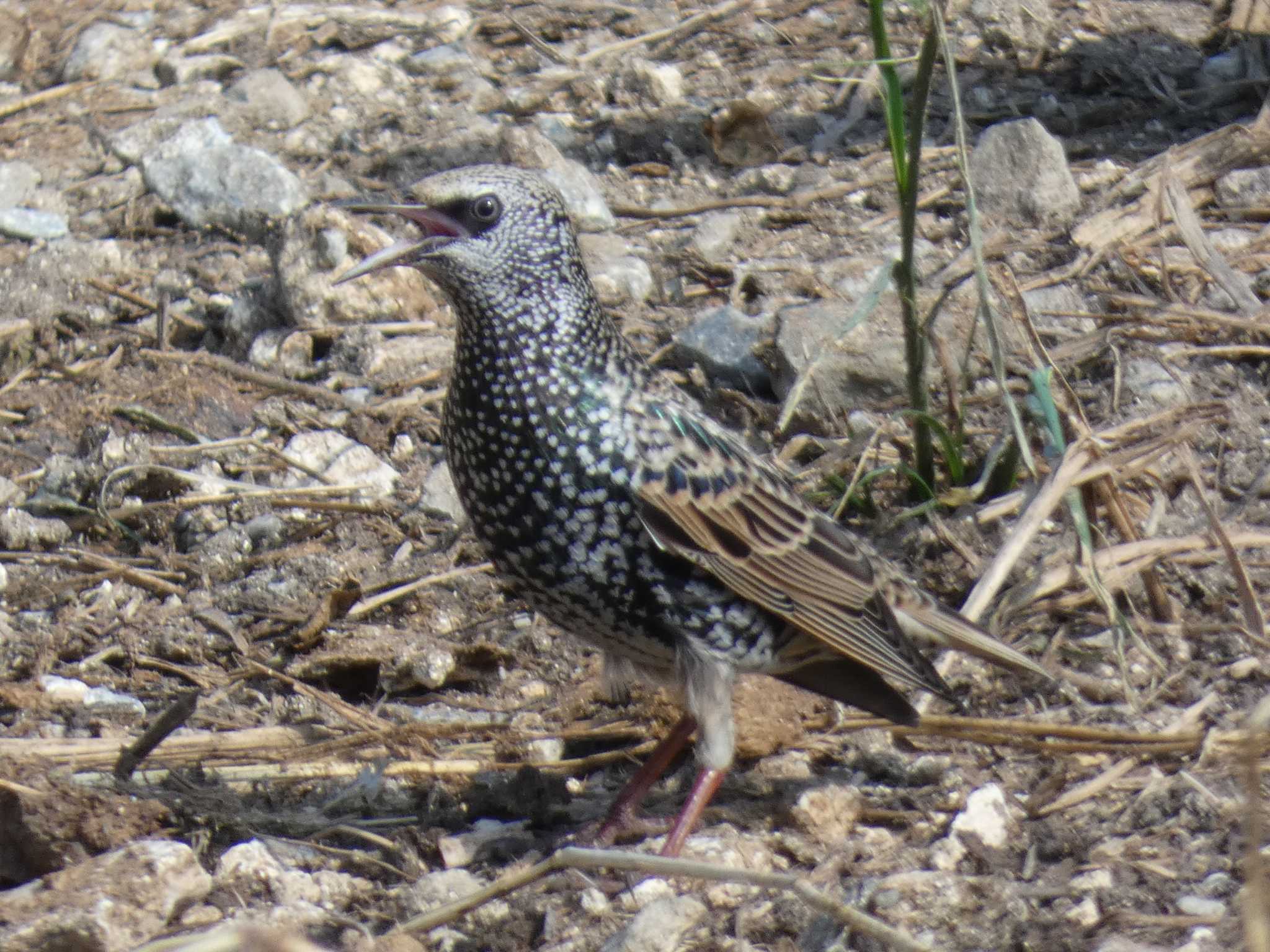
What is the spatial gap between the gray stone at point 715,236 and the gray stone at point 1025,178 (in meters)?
0.90

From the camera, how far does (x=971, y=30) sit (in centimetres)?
720

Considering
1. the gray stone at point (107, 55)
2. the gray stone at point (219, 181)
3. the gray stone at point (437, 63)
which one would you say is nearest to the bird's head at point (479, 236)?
the gray stone at point (219, 181)

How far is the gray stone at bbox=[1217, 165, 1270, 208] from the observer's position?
6.04 meters

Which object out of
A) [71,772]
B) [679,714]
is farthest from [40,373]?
[679,714]

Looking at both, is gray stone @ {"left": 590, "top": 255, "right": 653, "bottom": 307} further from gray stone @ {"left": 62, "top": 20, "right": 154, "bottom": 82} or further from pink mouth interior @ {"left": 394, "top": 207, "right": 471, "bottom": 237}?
gray stone @ {"left": 62, "top": 20, "right": 154, "bottom": 82}

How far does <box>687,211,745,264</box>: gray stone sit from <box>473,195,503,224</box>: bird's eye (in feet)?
7.24

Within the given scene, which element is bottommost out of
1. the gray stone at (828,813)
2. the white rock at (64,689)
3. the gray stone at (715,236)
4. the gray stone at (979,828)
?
the white rock at (64,689)

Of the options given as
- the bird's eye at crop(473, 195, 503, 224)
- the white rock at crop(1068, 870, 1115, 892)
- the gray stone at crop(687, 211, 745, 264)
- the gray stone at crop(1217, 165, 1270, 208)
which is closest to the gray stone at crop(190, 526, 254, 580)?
the bird's eye at crop(473, 195, 503, 224)

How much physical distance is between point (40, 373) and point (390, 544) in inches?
64.3

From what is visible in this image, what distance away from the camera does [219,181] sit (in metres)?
6.63

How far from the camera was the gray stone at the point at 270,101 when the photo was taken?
7.18m

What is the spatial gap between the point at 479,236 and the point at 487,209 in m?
0.07

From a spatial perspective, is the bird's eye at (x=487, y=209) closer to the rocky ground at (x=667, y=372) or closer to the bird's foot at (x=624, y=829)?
the rocky ground at (x=667, y=372)

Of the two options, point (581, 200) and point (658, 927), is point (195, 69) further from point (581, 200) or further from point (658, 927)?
point (658, 927)
